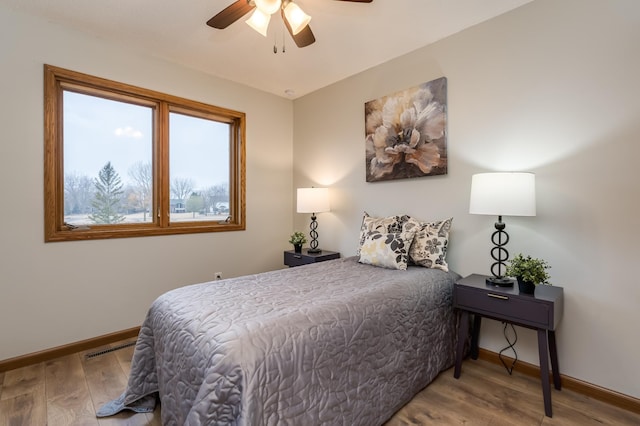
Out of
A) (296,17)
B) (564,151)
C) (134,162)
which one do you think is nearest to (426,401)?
(564,151)

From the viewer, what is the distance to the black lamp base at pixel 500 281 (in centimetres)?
200

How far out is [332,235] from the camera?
3.52m

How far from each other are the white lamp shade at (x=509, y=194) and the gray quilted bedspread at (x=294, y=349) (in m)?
0.64

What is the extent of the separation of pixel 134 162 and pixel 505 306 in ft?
10.3

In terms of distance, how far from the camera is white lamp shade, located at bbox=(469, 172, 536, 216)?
1856 millimetres

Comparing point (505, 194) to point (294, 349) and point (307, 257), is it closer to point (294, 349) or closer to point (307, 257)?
point (294, 349)

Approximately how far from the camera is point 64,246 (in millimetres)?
2424

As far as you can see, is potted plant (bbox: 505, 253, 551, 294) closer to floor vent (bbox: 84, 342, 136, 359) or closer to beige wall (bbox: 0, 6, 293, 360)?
beige wall (bbox: 0, 6, 293, 360)

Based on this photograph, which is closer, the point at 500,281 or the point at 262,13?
the point at 262,13

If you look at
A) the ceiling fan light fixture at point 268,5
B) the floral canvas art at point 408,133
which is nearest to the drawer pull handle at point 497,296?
the floral canvas art at point 408,133

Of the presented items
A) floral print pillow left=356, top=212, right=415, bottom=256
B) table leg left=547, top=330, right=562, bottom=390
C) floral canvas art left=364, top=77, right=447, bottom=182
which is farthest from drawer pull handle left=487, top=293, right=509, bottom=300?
floral canvas art left=364, top=77, right=447, bottom=182

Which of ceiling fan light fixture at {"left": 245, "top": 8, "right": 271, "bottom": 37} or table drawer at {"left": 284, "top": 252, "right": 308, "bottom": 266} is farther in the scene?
table drawer at {"left": 284, "top": 252, "right": 308, "bottom": 266}

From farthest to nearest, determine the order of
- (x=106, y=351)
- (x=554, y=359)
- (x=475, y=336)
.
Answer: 1. (x=106, y=351)
2. (x=475, y=336)
3. (x=554, y=359)

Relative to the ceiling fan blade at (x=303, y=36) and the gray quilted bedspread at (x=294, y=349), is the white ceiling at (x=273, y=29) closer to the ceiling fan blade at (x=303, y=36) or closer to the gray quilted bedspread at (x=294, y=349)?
the ceiling fan blade at (x=303, y=36)
